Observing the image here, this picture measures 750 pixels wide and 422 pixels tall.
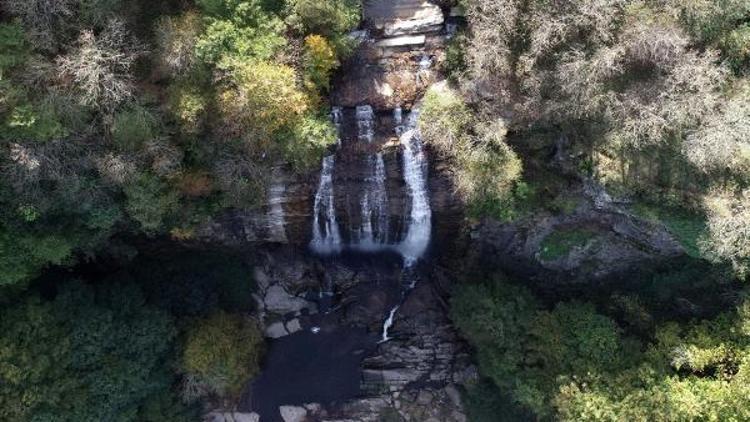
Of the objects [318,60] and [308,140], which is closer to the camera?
[318,60]

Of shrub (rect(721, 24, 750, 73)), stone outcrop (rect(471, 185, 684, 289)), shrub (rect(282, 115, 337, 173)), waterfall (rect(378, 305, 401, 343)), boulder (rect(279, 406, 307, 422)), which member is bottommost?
boulder (rect(279, 406, 307, 422))

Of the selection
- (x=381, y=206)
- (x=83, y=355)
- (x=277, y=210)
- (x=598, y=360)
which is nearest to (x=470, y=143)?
(x=381, y=206)

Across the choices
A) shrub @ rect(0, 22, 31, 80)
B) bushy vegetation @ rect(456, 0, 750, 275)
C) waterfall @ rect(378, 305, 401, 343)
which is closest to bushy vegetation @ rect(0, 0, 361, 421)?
shrub @ rect(0, 22, 31, 80)

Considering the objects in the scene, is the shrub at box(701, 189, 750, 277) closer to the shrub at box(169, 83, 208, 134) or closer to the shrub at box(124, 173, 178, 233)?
the shrub at box(169, 83, 208, 134)

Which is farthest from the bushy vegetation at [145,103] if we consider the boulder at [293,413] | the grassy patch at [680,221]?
the boulder at [293,413]

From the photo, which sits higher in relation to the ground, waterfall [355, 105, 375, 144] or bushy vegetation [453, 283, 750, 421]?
waterfall [355, 105, 375, 144]

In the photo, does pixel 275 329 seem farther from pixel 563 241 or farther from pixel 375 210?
pixel 563 241

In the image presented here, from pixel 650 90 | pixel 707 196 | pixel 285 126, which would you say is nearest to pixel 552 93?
pixel 650 90
